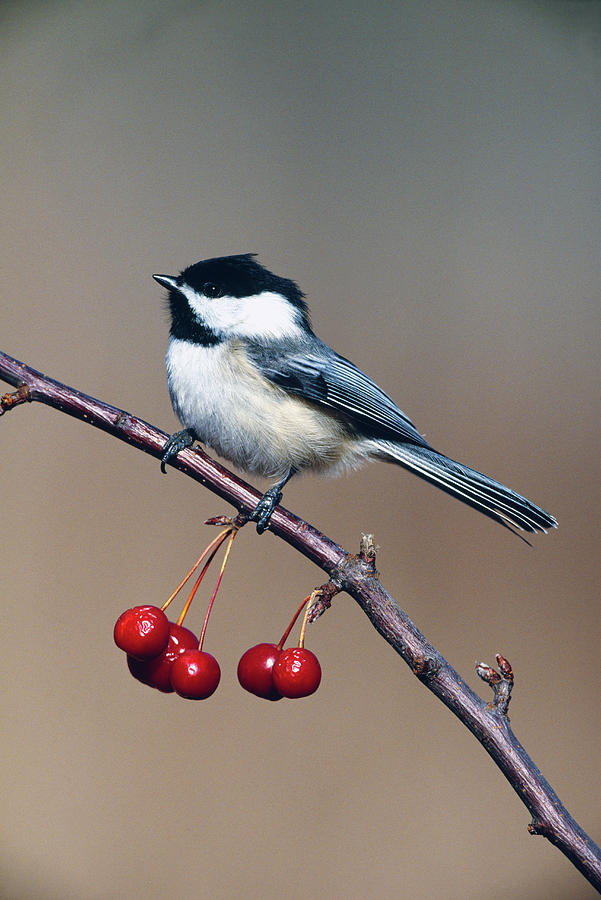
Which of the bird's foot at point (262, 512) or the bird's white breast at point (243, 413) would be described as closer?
the bird's foot at point (262, 512)

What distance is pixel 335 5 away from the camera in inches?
38.8

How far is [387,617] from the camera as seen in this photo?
61 centimetres

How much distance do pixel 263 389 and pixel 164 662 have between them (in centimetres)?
39

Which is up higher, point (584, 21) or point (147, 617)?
point (584, 21)

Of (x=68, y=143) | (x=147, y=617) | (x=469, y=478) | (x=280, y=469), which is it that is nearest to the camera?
(x=147, y=617)

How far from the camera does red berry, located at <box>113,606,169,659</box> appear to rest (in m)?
0.59

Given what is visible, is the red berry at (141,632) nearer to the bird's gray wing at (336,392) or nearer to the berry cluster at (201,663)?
the berry cluster at (201,663)

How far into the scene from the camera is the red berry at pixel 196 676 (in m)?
0.58

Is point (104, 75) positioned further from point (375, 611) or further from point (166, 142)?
point (375, 611)

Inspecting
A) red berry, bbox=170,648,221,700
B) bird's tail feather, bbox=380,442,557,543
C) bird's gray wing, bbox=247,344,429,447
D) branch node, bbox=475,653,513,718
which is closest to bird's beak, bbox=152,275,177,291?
bird's gray wing, bbox=247,344,429,447

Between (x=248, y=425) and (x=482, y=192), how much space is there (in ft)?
1.89

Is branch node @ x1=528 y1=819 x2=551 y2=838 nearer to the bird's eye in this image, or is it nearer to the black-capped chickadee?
the black-capped chickadee

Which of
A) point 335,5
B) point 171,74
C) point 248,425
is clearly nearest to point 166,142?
point 171,74

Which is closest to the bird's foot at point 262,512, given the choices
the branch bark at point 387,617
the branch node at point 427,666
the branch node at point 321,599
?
the branch bark at point 387,617
